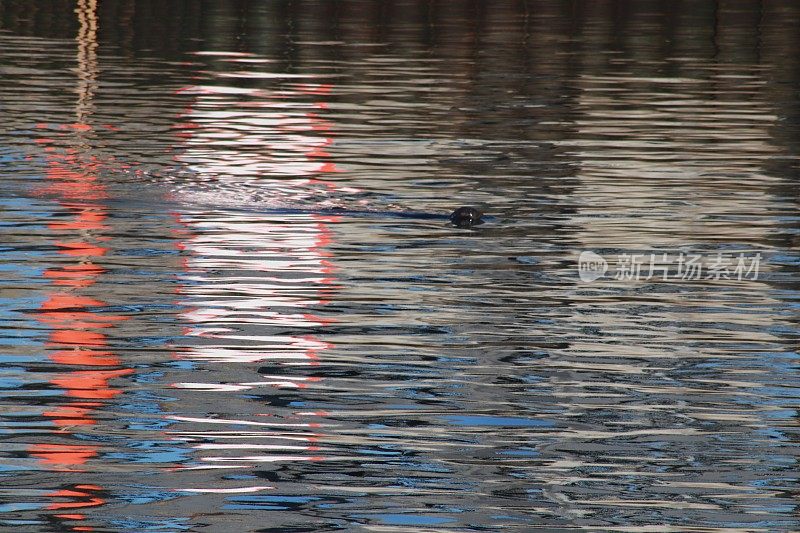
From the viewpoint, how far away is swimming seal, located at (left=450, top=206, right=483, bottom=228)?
1828 centimetres

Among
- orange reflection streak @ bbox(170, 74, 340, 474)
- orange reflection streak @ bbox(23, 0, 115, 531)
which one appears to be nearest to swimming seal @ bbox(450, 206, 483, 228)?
orange reflection streak @ bbox(170, 74, 340, 474)

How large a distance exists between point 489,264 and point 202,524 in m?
7.87

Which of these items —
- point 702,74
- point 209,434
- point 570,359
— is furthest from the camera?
point 702,74

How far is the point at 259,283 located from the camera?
14742mm

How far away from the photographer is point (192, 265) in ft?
51.3

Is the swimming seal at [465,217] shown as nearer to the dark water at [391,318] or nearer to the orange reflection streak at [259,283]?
the dark water at [391,318]

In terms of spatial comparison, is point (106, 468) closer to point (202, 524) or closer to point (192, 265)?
point (202, 524)

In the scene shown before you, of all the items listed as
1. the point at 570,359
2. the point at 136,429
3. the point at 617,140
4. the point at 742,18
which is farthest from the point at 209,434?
the point at 742,18

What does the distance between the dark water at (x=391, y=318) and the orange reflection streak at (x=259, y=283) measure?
0.14 ft

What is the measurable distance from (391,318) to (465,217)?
500cm

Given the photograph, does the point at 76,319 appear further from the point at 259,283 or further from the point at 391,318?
the point at 391,318

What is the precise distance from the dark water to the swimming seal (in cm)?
22

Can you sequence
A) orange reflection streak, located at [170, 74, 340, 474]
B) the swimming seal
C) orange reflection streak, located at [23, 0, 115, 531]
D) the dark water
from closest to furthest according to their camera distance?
the dark water, orange reflection streak, located at [23, 0, 115, 531], orange reflection streak, located at [170, 74, 340, 474], the swimming seal

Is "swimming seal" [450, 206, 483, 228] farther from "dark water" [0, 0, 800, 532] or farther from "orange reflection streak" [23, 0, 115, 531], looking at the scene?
"orange reflection streak" [23, 0, 115, 531]
